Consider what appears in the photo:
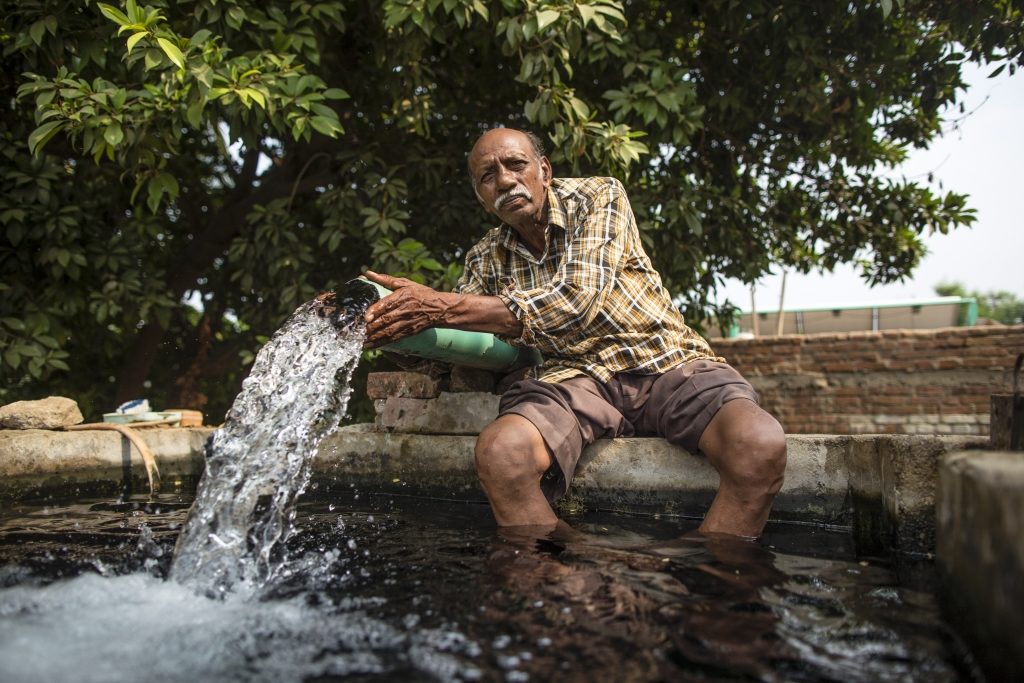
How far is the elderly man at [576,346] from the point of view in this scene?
7.36 ft

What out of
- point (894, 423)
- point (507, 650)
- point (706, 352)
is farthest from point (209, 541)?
point (894, 423)

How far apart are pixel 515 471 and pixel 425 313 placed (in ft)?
1.74

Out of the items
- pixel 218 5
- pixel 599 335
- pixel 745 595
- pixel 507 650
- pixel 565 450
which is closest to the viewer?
pixel 507 650

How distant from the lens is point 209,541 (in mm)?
1993

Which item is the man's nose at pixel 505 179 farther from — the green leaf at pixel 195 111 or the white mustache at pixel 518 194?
the green leaf at pixel 195 111

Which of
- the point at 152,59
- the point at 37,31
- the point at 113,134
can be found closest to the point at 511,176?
the point at 152,59

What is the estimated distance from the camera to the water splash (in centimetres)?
201

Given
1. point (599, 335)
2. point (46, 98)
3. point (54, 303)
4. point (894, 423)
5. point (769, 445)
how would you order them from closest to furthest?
point (769, 445), point (599, 335), point (46, 98), point (54, 303), point (894, 423)

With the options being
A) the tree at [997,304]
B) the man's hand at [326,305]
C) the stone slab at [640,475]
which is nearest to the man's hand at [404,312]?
the man's hand at [326,305]

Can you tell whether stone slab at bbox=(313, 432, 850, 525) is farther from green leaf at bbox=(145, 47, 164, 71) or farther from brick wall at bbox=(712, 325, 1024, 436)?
brick wall at bbox=(712, 325, 1024, 436)

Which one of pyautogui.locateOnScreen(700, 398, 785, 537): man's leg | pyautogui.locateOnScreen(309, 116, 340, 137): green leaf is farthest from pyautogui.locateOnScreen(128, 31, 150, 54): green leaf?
pyautogui.locateOnScreen(700, 398, 785, 537): man's leg

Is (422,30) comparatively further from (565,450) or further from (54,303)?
(54,303)

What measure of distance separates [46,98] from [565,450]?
8.61 feet

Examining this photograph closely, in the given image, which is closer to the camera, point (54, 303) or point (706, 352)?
point (706, 352)
